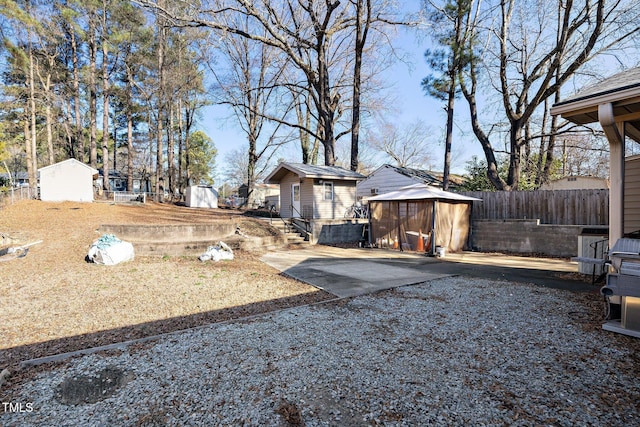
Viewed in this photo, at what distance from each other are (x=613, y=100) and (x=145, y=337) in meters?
6.68

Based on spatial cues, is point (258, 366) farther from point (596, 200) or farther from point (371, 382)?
point (596, 200)

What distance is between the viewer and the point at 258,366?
9.50ft

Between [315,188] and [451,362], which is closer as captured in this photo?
[451,362]

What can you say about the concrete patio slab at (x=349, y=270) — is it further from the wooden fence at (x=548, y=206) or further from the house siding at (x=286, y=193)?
the house siding at (x=286, y=193)

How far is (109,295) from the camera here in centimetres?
512

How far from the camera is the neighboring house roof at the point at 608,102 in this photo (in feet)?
12.7

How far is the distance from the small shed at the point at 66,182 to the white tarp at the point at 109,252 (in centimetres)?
1341

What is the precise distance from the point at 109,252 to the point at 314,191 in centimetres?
886

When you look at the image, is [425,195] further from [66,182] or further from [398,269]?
[66,182]

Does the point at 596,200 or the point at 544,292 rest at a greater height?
the point at 596,200

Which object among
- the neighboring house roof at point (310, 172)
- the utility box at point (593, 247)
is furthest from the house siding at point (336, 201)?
the utility box at point (593, 247)

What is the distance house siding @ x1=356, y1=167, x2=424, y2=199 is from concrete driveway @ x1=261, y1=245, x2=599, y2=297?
8.13 metres

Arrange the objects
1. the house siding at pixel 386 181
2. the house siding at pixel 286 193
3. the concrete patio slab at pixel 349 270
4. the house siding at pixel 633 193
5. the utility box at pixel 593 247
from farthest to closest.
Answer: the house siding at pixel 386 181
the house siding at pixel 286 193
the utility box at pixel 593 247
the concrete patio slab at pixel 349 270
the house siding at pixel 633 193

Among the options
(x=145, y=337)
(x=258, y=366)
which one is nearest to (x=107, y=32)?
(x=145, y=337)
